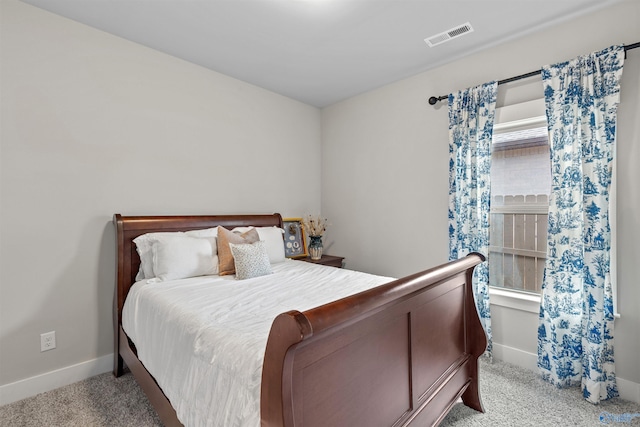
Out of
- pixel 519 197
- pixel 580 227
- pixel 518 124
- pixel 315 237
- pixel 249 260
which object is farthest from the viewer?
pixel 315 237

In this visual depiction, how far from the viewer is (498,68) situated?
2.62 m

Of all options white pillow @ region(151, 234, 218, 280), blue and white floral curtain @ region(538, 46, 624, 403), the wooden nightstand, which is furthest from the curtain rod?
white pillow @ region(151, 234, 218, 280)

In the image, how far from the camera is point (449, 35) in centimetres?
246

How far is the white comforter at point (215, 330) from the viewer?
3.73 feet

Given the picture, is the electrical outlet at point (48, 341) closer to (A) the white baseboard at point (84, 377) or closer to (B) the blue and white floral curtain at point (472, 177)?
(A) the white baseboard at point (84, 377)

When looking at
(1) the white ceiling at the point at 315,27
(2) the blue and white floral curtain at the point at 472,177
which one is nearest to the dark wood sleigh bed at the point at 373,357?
(2) the blue and white floral curtain at the point at 472,177

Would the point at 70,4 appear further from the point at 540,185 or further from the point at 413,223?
the point at 540,185

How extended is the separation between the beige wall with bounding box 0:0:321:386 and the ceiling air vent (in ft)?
6.56

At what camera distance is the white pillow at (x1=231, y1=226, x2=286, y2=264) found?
9.78ft

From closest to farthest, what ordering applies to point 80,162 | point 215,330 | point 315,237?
point 215,330 < point 80,162 < point 315,237

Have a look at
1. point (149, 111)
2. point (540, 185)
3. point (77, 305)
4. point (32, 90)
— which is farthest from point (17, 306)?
point (540, 185)

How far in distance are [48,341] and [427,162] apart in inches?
136

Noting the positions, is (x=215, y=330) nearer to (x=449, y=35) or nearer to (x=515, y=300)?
(x=515, y=300)

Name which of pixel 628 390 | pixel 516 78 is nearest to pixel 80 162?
pixel 516 78
